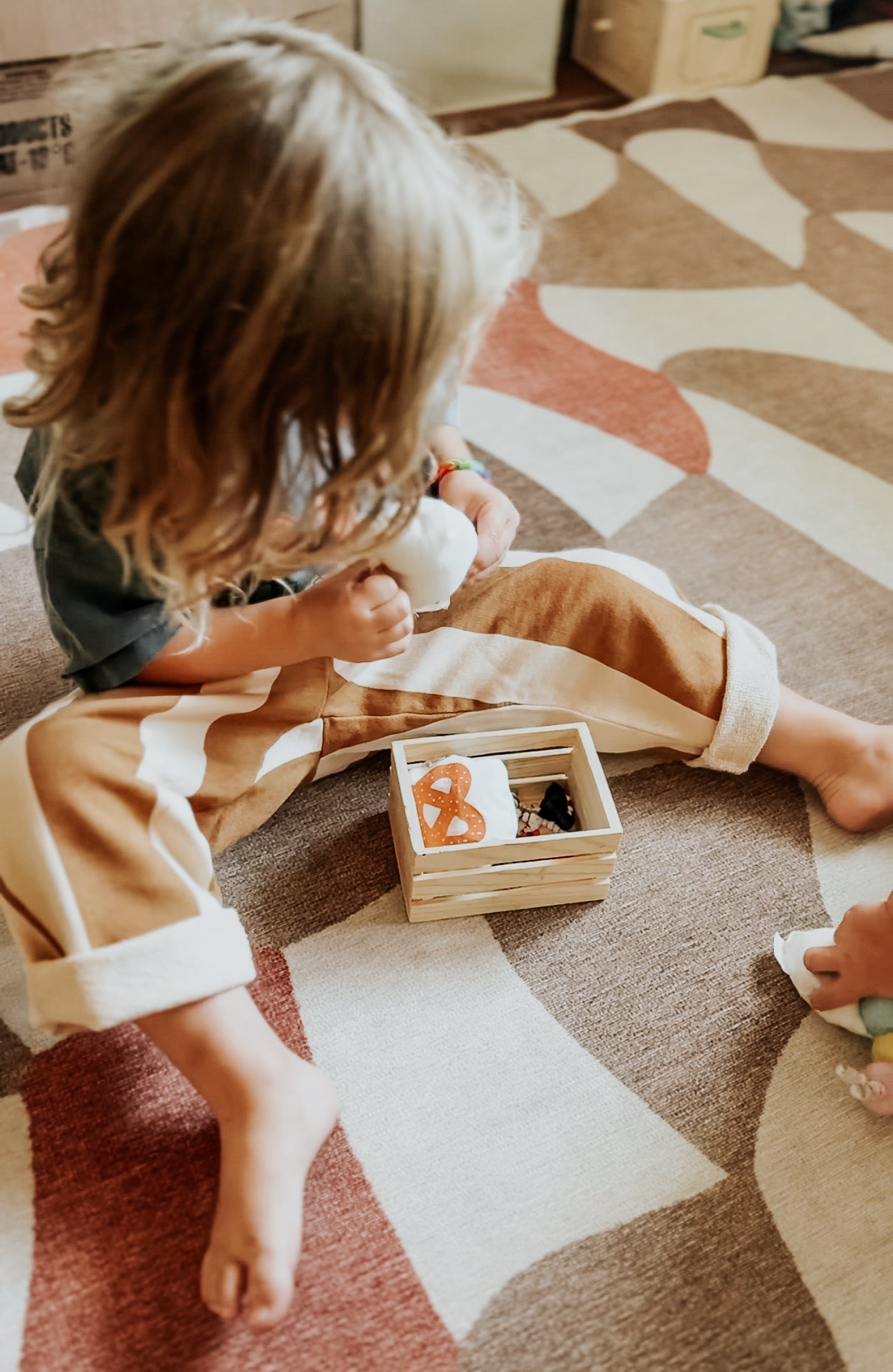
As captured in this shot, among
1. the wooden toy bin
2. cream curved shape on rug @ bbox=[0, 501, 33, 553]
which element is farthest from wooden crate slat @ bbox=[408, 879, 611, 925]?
cream curved shape on rug @ bbox=[0, 501, 33, 553]

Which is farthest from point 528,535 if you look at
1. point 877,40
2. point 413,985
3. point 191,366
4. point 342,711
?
point 877,40

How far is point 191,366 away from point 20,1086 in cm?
52

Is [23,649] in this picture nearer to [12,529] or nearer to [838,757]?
[12,529]

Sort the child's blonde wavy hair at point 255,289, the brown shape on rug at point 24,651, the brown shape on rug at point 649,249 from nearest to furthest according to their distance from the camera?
1. the child's blonde wavy hair at point 255,289
2. the brown shape on rug at point 24,651
3. the brown shape on rug at point 649,249

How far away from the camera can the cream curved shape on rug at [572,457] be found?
1263 millimetres

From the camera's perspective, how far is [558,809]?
0.92 meters

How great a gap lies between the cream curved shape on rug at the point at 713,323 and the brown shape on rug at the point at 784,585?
291 mm

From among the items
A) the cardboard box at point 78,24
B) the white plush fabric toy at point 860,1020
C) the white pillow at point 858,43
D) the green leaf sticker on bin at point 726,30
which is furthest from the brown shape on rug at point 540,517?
the white pillow at point 858,43

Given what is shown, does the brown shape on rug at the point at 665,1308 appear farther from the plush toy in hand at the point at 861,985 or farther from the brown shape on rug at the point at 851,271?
the brown shape on rug at the point at 851,271

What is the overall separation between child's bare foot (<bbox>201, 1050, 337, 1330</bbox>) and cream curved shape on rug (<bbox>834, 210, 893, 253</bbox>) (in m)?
1.50

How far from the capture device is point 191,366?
57 centimetres

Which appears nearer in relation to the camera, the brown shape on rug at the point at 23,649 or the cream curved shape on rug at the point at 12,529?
the brown shape on rug at the point at 23,649

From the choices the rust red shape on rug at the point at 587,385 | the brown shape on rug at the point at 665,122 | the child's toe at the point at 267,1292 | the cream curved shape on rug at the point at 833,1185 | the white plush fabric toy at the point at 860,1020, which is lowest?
the cream curved shape on rug at the point at 833,1185

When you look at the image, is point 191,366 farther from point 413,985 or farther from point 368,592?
point 413,985
